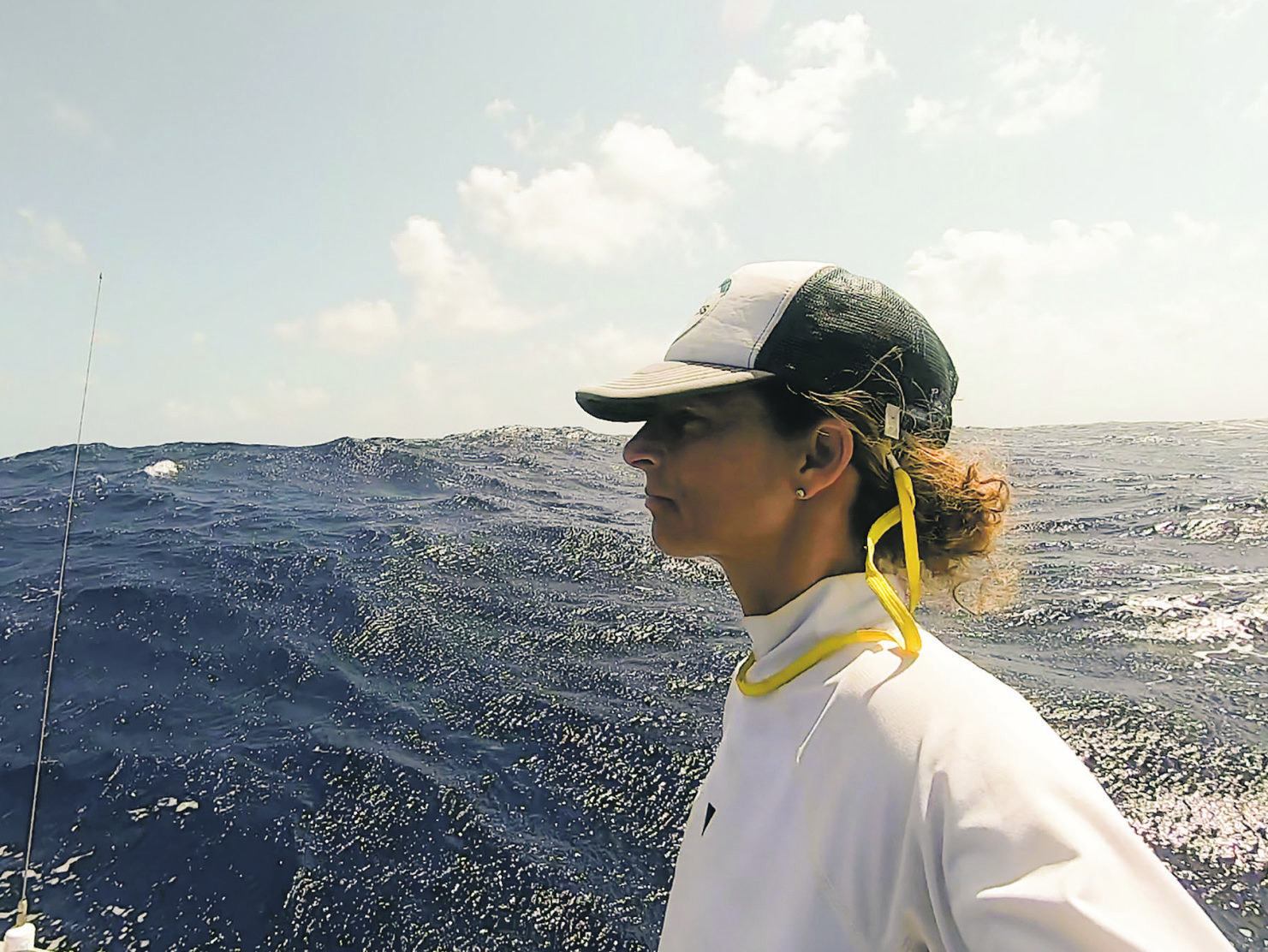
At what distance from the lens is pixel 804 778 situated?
0.92 metres

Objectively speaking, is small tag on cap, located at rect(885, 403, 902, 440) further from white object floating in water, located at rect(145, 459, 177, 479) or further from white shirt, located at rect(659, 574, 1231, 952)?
white object floating in water, located at rect(145, 459, 177, 479)

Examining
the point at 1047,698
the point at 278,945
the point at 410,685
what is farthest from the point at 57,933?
the point at 1047,698

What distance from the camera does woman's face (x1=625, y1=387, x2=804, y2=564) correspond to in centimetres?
109

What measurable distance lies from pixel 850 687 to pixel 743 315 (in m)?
0.55

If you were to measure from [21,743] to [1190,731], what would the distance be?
6414 millimetres

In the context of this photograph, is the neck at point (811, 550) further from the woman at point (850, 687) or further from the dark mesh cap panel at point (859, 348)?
the dark mesh cap panel at point (859, 348)

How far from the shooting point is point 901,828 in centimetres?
79

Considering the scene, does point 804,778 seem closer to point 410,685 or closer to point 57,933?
point 57,933

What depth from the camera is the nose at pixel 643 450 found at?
1.15 m

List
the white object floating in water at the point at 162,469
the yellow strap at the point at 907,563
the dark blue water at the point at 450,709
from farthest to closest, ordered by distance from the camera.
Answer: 1. the white object floating in water at the point at 162,469
2. the dark blue water at the point at 450,709
3. the yellow strap at the point at 907,563

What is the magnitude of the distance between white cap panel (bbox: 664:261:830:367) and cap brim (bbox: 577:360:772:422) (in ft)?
0.07

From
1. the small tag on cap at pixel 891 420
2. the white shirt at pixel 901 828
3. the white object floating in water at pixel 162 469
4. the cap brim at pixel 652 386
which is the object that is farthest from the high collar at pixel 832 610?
the white object floating in water at pixel 162 469

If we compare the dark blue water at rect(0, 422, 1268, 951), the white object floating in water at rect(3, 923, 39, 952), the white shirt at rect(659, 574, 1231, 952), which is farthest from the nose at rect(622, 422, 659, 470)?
the white object floating in water at rect(3, 923, 39, 952)

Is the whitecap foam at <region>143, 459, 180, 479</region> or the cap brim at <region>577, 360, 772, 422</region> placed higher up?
the cap brim at <region>577, 360, 772, 422</region>
